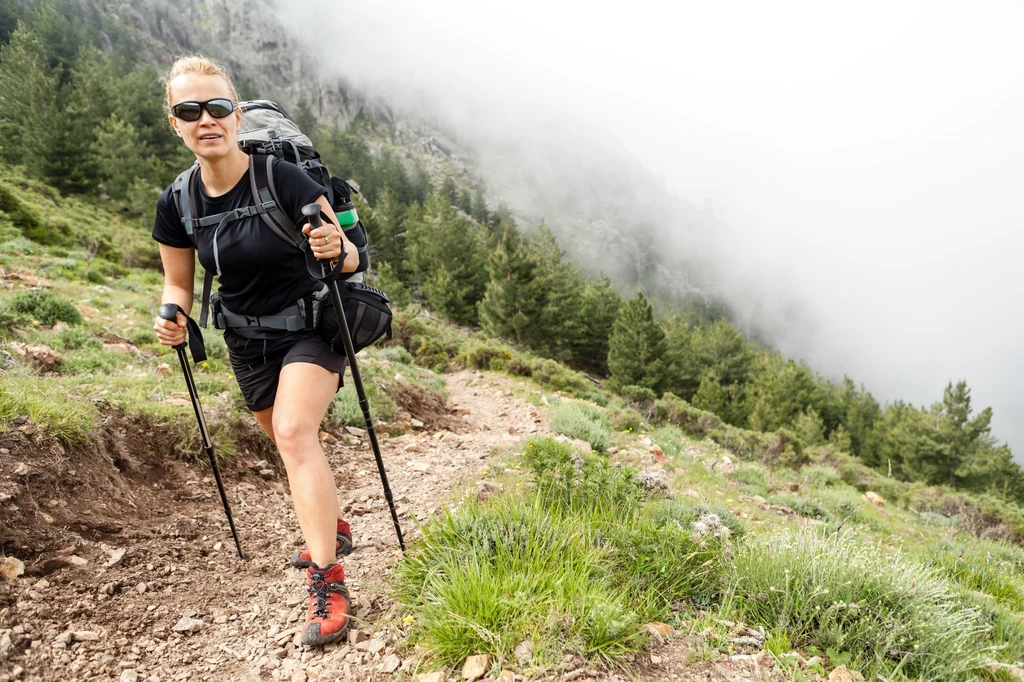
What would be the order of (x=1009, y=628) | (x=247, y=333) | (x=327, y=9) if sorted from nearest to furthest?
(x=247, y=333)
(x=1009, y=628)
(x=327, y=9)

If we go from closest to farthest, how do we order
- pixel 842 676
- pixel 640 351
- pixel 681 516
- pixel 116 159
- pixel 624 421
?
pixel 842 676
pixel 681 516
pixel 624 421
pixel 116 159
pixel 640 351

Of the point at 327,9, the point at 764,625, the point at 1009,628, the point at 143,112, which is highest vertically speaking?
the point at 327,9

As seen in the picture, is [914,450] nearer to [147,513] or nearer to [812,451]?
[812,451]

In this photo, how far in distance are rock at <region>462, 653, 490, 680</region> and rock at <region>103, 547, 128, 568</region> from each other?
231 centimetres

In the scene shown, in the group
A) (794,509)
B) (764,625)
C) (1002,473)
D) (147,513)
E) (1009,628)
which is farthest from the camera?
(1002,473)

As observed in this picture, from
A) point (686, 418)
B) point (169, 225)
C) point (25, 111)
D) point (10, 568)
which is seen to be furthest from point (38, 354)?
point (25, 111)

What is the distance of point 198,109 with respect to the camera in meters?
2.52

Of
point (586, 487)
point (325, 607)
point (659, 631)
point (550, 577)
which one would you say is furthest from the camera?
point (586, 487)

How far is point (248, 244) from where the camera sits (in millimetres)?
2486

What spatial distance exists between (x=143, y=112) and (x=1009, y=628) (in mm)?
59676

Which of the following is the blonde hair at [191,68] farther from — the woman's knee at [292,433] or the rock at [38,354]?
the rock at [38,354]

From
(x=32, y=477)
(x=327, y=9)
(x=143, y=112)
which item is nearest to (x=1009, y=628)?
(x=32, y=477)

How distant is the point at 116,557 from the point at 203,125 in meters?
2.53

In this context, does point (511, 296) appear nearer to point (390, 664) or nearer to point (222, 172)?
point (222, 172)
